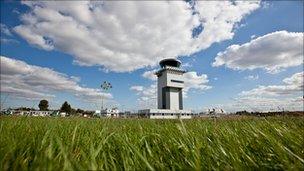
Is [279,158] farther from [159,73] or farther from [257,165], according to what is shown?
[159,73]

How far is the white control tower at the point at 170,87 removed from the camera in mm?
113188

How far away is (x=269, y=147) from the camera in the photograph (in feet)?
8.91

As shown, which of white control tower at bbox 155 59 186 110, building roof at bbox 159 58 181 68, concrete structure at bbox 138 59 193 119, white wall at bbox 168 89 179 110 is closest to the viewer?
concrete structure at bbox 138 59 193 119

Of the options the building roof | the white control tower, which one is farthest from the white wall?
the building roof

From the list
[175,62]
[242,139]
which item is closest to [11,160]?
[242,139]

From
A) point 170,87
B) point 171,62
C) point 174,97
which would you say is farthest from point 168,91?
point 171,62

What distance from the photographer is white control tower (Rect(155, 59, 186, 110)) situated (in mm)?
113188

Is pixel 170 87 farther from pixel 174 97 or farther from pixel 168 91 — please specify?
pixel 174 97

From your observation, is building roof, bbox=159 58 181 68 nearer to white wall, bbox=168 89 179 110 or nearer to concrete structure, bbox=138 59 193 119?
concrete structure, bbox=138 59 193 119

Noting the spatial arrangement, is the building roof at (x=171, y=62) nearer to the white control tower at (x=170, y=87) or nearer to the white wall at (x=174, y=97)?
the white control tower at (x=170, y=87)

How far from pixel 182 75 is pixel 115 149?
391 ft

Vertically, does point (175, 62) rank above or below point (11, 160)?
above

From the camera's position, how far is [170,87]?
115 metres

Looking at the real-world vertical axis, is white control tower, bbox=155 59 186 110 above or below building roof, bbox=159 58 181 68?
below
